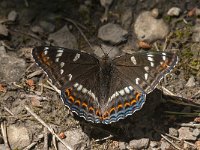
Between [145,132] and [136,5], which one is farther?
[136,5]

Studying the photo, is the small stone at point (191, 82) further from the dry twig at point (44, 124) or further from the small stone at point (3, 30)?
the small stone at point (3, 30)

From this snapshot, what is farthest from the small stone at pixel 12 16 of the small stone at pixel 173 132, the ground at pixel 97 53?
the small stone at pixel 173 132

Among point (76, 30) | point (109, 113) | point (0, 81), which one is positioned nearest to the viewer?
point (109, 113)

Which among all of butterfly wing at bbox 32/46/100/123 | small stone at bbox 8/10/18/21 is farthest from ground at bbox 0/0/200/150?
butterfly wing at bbox 32/46/100/123

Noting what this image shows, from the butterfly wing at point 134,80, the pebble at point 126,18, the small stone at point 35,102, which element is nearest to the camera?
the butterfly wing at point 134,80

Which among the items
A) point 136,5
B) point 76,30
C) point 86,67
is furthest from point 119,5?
point 86,67

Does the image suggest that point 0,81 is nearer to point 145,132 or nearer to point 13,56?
point 13,56

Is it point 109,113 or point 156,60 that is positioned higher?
point 156,60

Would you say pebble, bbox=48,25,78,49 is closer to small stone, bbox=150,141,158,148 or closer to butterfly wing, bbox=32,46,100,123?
butterfly wing, bbox=32,46,100,123
